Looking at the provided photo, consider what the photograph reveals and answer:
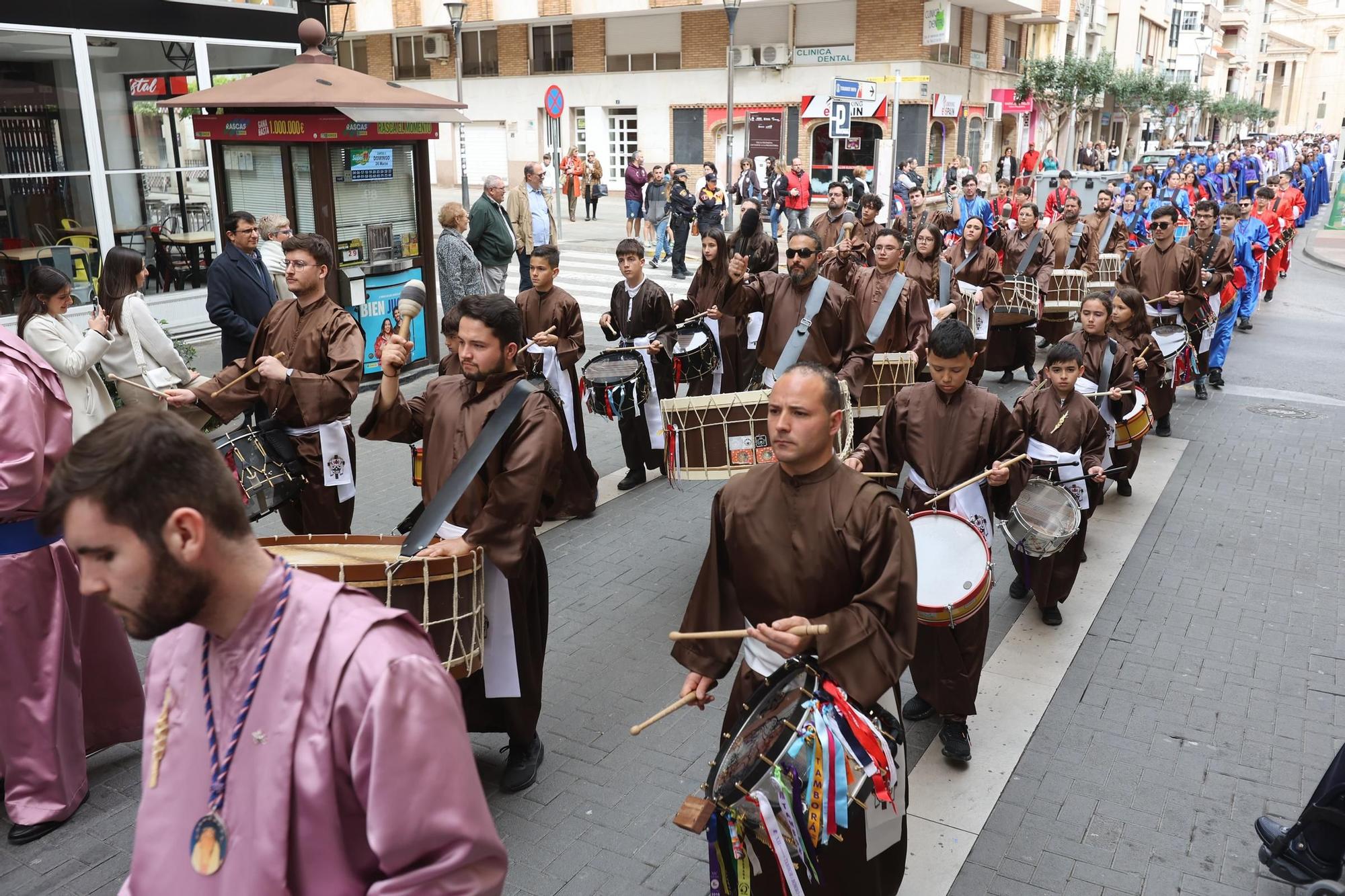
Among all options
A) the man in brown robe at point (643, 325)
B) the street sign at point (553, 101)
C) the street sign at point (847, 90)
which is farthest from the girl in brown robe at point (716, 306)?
the street sign at point (847, 90)

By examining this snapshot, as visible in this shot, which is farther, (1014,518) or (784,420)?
(1014,518)

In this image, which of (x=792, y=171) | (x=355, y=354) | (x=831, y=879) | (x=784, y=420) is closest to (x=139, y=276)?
(x=355, y=354)

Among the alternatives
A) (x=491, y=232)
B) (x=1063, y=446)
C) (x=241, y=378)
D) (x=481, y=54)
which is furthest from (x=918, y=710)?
(x=481, y=54)

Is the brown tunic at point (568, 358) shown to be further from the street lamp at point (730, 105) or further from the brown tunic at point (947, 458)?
the street lamp at point (730, 105)

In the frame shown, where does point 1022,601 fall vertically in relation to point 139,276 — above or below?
below

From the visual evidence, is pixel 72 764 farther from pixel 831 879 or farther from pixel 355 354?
pixel 831 879

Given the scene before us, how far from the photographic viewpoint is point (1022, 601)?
7012 millimetres

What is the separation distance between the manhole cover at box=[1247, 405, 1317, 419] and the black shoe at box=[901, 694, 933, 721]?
8.22 metres

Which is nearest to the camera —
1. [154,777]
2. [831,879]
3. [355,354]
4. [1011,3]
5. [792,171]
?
[154,777]

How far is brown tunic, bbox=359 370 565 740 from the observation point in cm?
429

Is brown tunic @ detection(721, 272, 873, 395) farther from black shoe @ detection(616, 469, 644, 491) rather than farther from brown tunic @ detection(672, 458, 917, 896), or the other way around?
brown tunic @ detection(672, 458, 917, 896)

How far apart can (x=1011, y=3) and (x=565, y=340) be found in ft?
115

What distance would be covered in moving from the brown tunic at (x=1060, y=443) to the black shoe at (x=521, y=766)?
3.11 m

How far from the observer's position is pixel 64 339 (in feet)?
20.2
